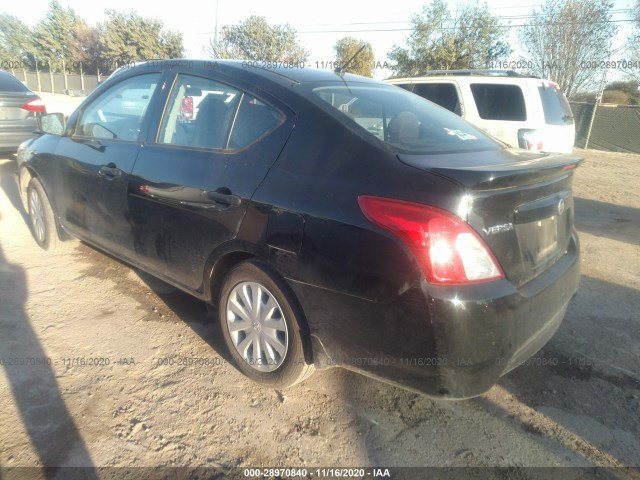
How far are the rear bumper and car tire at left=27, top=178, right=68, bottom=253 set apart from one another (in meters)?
3.18

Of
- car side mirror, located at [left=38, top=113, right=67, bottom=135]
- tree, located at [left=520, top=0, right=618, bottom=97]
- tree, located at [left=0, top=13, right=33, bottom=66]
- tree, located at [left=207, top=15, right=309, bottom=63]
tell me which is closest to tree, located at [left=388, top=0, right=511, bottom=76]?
tree, located at [left=520, top=0, right=618, bottom=97]

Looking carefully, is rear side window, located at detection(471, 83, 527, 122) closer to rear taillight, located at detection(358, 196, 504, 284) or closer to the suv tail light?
the suv tail light

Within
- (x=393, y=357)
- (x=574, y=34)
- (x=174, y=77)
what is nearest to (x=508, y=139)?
(x=174, y=77)

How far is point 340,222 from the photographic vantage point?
199 cm

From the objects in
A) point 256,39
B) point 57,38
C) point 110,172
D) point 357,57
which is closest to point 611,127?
point 357,57

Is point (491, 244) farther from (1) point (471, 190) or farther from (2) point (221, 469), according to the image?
(2) point (221, 469)

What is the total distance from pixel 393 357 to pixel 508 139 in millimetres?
6018

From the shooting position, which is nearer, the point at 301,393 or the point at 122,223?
the point at 301,393

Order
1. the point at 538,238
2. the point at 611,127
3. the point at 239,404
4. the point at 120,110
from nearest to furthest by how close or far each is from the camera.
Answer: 1. the point at 538,238
2. the point at 239,404
3. the point at 120,110
4. the point at 611,127

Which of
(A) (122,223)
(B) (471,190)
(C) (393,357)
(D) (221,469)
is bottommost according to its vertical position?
(D) (221,469)

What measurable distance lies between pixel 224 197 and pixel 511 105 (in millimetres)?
5970

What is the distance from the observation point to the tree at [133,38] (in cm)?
3994

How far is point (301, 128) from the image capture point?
2.29 m

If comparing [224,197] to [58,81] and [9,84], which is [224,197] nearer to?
[9,84]
